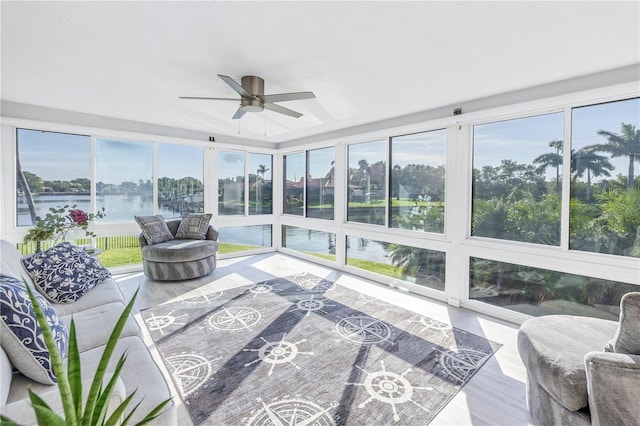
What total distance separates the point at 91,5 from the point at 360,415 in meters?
3.04

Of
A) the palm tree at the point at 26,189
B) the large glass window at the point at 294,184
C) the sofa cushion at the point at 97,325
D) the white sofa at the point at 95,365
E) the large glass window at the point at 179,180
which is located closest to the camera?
the white sofa at the point at 95,365

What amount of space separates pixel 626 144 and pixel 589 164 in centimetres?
29

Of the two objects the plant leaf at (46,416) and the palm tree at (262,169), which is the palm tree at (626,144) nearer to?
the plant leaf at (46,416)

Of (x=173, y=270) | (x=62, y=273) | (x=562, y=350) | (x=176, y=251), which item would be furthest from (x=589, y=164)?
(x=173, y=270)

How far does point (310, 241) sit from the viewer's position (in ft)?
20.2

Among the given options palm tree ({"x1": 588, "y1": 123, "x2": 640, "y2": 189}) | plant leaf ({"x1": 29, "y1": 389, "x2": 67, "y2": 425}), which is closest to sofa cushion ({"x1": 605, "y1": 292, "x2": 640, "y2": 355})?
palm tree ({"x1": 588, "y1": 123, "x2": 640, "y2": 189})

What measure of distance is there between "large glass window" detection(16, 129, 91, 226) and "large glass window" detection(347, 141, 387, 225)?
166 inches

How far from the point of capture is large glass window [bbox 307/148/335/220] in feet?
18.8

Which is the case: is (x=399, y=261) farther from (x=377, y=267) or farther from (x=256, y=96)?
(x=256, y=96)

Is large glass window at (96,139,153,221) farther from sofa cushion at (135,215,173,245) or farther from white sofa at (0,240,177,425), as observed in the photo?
white sofa at (0,240,177,425)

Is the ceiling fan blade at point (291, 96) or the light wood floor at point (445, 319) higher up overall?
the ceiling fan blade at point (291, 96)

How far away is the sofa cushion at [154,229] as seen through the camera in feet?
15.7

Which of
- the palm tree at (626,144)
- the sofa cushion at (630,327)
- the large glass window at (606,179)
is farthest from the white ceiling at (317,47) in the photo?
the sofa cushion at (630,327)

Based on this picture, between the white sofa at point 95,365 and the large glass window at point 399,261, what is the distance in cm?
341
